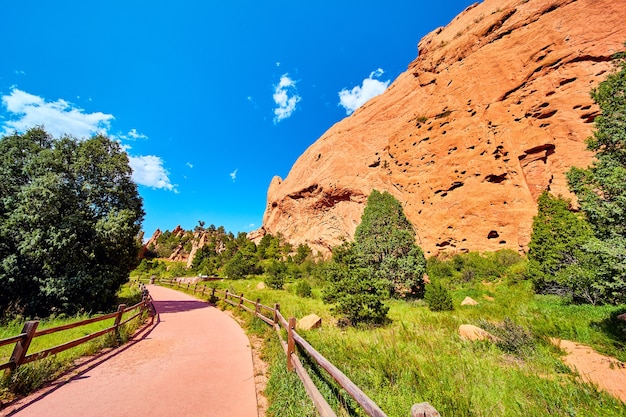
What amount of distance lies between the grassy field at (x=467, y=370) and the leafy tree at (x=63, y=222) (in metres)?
8.89

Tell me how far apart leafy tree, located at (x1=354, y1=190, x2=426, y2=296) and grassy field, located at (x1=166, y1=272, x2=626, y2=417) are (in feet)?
27.5

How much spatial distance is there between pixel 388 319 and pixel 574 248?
1136cm

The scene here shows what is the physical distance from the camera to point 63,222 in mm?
11461

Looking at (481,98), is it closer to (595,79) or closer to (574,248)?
(595,79)

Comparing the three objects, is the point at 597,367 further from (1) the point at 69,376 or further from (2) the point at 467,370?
(1) the point at 69,376

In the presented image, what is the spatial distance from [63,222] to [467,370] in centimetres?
1615

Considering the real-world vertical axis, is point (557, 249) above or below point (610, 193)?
below

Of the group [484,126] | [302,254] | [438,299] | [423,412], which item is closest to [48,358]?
[423,412]

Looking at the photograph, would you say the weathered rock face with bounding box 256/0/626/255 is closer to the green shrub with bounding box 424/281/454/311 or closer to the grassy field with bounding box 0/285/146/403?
the green shrub with bounding box 424/281/454/311

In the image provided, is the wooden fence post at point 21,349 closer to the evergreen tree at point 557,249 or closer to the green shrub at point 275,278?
the evergreen tree at point 557,249

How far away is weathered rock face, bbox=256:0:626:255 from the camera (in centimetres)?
2305

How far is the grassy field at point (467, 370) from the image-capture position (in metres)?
3.86

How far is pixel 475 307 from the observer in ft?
42.5

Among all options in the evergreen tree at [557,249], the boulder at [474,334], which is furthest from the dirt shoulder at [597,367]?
the evergreen tree at [557,249]
